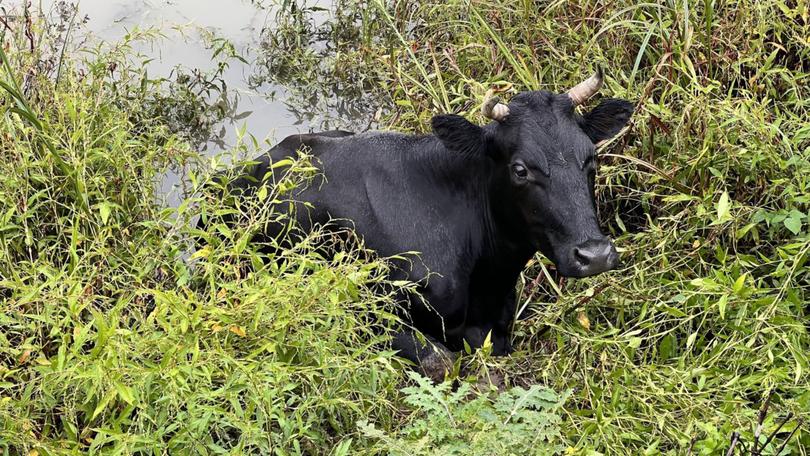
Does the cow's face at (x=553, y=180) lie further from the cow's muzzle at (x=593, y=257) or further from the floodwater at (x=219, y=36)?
the floodwater at (x=219, y=36)

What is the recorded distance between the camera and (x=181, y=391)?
382 centimetres

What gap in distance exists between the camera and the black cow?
4.97 m

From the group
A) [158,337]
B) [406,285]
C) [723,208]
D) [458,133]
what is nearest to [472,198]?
[458,133]

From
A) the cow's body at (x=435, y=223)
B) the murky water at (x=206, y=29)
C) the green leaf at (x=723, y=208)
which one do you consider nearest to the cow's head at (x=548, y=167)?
the cow's body at (x=435, y=223)

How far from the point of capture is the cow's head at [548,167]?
487 cm

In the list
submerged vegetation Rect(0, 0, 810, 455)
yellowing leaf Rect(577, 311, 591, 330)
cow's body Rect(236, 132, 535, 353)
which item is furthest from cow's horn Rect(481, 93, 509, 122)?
yellowing leaf Rect(577, 311, 591, 330)

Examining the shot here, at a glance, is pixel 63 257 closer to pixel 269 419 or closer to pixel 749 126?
pixel 269 419

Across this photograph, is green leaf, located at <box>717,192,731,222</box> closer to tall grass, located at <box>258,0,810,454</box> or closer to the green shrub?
tall grass, located at <box>258,0,810,454</box>

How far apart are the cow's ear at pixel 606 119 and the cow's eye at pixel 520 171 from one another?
0.44m

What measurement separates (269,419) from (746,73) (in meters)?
3.60

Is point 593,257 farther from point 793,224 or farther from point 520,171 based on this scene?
point 793,224

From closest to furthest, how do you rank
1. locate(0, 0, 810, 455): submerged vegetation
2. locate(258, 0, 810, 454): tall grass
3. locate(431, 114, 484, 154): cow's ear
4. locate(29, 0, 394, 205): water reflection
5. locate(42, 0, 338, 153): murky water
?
locate(0, 0, 810, 455): submerged vegetation, locate(258, 0, 810, 454): tall grass, locate(431, 114, 484, 154): cow's ear, locate(29, 0, 394, 205): water reflection, locate(42, 0, 338, 153): murky water

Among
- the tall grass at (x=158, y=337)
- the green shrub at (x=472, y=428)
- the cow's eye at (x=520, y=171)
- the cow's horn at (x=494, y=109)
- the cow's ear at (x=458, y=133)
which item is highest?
the cow's horn at (x=494, y=109)

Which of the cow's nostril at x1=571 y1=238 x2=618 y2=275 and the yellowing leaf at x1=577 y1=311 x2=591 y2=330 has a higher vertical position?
the cow's nostril at x1=571 y1=238 x2=618 y2=275
